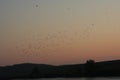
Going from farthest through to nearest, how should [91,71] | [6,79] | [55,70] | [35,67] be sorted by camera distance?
[55,70] < [35,67] < [91,71] < [6,79]

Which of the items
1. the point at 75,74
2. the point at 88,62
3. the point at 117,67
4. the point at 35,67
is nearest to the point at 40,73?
the point at 35,67

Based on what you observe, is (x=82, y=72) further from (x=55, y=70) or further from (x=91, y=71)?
(x=55, y=70)

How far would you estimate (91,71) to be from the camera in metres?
32.5

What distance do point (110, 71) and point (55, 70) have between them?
37.8 ft

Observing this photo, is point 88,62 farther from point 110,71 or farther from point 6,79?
point 6,79

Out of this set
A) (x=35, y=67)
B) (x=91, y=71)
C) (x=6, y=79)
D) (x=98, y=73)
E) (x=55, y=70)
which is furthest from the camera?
(x=55, y=70)

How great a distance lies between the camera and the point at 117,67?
36.9 meters

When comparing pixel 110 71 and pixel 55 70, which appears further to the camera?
pixel 55 70

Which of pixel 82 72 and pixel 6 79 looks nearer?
pixel 6 79

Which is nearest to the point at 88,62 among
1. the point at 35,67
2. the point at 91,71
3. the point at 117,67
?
the point at 91,71

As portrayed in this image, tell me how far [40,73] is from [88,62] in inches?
311

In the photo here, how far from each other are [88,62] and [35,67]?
976 centimetres

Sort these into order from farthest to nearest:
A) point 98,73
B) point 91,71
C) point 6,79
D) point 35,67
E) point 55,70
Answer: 1. point 55,70
2. point 35,67
3. point 98,73
4. point 91,71
5. point 6,79

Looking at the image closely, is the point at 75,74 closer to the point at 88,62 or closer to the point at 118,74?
the point at 88,62
